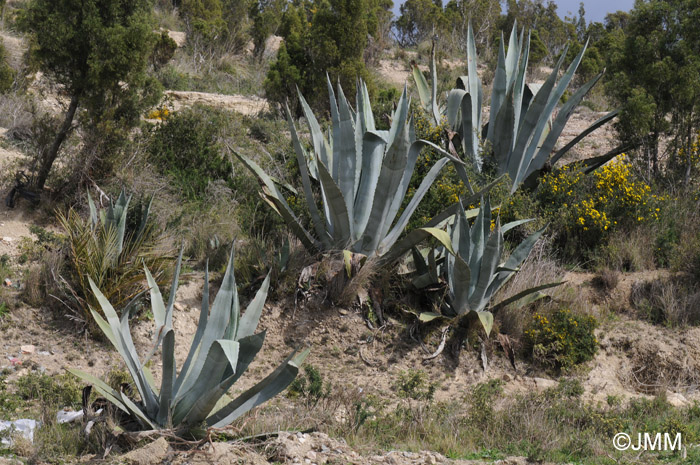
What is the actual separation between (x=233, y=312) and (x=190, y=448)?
0.97m

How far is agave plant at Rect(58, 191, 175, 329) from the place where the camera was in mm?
6688

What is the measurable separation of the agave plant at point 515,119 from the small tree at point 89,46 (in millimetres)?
4187

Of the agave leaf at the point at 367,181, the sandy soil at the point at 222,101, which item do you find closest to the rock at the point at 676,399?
the agave leaf at the point at 367,181

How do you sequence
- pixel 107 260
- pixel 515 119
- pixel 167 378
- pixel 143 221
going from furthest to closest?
1. pixel 515 119
2. pixel 143 221
3. pixel 107 260
4. pixel 167 378

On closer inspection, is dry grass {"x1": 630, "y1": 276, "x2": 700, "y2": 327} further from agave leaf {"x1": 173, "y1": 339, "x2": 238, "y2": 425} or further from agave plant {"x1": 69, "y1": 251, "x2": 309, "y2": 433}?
agave leaf {"x1": 173, "y1": 339, "x2": 238, "y2": 425}

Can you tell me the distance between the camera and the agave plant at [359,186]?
705 cm

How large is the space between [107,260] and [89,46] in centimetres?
328

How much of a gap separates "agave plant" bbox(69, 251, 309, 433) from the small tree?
14.7ft

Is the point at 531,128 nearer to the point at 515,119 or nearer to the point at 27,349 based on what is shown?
the point at 515,119

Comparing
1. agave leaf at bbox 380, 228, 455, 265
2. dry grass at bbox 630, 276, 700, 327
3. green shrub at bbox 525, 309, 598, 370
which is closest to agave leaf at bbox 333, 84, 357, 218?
agave leaf at bbox 380, 228, 455, 265

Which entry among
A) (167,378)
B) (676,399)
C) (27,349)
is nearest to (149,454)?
(167,378)

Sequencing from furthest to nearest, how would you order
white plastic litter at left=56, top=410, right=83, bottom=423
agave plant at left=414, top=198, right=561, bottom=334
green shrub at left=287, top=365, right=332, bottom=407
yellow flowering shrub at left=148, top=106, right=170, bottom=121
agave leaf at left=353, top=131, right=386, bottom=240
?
yellow flowering shrub at left=148, top=106, right=170, bottom=121
agave leaf at left=353, top=131, right=386, bottom=240
agave plant at left=414, top=198, right=561, bottom=334
green shrub at left=287, top=365, right=332, bottom=407
white plastic litter at left=56, top=410, right=83, bottom=423

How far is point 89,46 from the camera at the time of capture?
8.54m

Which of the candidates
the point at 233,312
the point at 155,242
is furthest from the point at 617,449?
the point at 155,242
